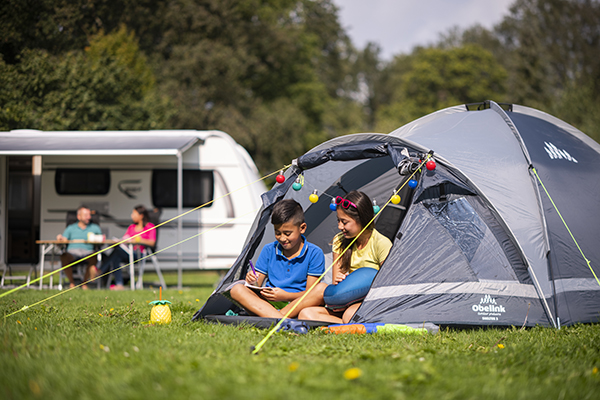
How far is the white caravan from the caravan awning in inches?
12.2

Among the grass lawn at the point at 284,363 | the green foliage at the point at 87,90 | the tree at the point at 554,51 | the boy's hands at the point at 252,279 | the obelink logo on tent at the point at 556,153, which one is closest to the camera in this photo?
the grass lawn at the point at 284,363

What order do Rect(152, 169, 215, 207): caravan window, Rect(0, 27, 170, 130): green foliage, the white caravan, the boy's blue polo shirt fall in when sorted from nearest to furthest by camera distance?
the boy's blue polo shirt, the white caravan, Rect(152, 169, 215, 207): caravan window, Rect(0, 27, 170, 130): green foliage

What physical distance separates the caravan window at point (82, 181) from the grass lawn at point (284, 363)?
588cm

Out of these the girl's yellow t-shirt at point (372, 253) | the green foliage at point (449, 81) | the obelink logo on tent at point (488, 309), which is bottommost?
the obelink logo on tent at point (488, 309)

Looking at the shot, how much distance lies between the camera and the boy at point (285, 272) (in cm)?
441

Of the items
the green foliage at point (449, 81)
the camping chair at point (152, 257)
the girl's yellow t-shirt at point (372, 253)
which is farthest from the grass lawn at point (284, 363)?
the green foliage at point (449, 81)

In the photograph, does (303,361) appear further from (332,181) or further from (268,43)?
(268,43)

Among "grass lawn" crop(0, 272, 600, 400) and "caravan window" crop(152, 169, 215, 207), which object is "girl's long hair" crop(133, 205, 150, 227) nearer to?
"caravan window" crop(152, 169, 215, 207)

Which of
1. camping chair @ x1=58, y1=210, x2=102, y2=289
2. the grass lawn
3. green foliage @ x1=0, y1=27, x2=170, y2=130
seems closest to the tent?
the grass lawn

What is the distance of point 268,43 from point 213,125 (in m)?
4.98

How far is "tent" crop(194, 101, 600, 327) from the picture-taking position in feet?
14.0

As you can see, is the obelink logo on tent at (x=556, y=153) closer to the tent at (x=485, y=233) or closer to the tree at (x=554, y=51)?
the tent at (x=485, y=233)

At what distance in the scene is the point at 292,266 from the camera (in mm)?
4574

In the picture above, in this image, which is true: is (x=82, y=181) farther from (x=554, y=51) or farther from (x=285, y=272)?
(x=554, y=51)
